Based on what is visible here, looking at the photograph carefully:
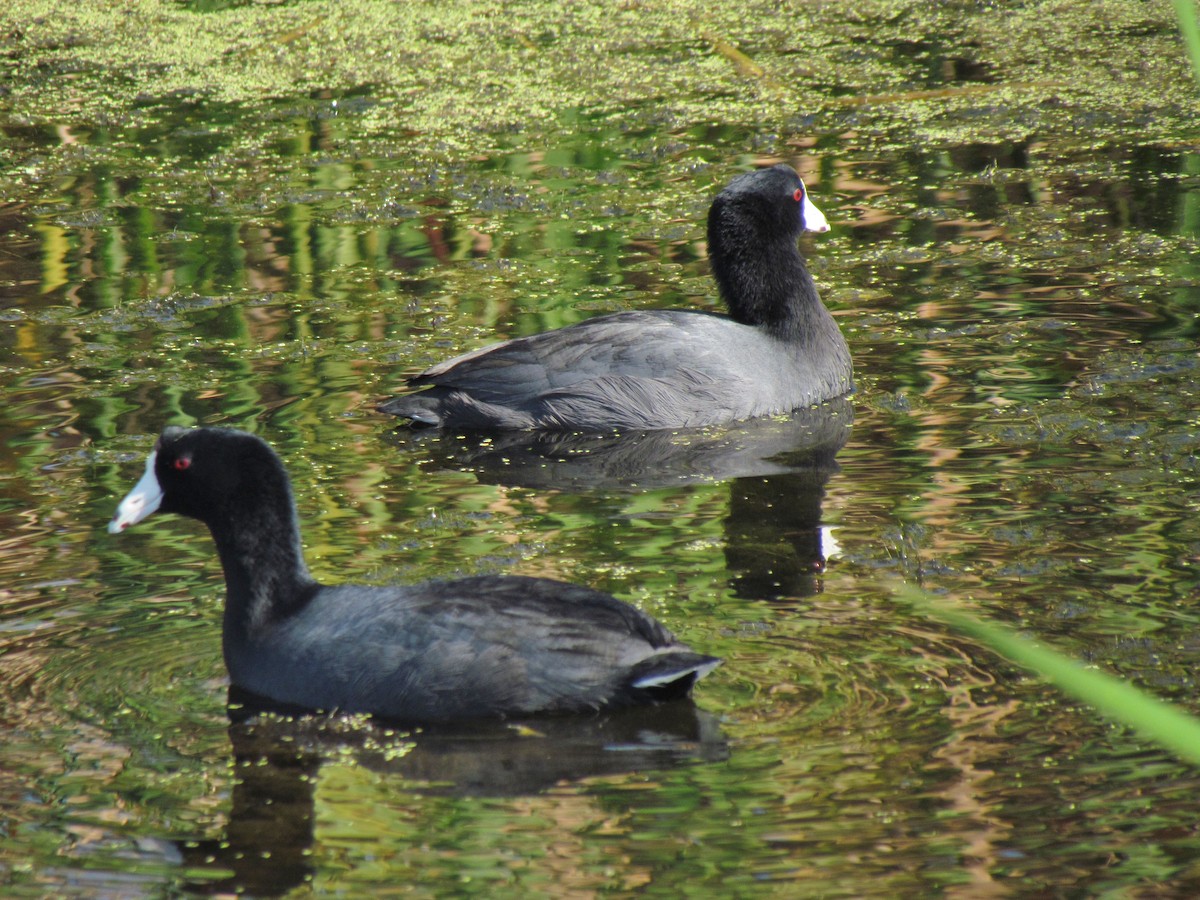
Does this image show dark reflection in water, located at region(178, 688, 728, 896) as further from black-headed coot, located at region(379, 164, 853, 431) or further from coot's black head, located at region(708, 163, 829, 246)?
coot's black head, located at region(708, 163, 829, 246)

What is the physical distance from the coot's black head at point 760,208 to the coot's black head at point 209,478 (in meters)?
2.94

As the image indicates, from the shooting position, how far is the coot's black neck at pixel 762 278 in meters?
6.77

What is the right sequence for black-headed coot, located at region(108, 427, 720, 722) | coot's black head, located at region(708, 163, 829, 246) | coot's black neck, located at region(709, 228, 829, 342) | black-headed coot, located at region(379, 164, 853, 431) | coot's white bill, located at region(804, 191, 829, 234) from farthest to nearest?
coot's white bill, located at region(804, 191, 829, 234) → coot's black head, located at region(708, 163, 829, 246) → coot's black neck, located at region(709, 228, 829, 342) → black-headed coot, located at region(379, 164, 853, 431) → black-headed coot, located at region(108, 427, 720, 722)

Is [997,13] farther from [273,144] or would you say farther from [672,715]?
[672,715]

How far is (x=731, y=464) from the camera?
19.5 ft

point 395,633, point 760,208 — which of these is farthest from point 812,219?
point 395,633

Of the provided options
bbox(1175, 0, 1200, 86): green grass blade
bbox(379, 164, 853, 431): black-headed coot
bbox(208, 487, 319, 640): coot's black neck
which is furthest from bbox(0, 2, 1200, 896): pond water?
bbox(1175, 0, 1200, 86): green grass blade

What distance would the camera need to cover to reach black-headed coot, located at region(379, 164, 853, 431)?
640 centimetres

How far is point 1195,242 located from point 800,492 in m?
3.18

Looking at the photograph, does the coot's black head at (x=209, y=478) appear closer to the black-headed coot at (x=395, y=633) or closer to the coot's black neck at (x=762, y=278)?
the black-headed coot at (x=395, y=633)

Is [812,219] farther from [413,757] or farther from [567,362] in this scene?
[413,757]

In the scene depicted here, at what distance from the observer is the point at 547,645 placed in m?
3.96

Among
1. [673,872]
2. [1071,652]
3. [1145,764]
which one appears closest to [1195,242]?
[1071,652]

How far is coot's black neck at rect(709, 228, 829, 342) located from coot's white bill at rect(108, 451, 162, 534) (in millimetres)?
2961
